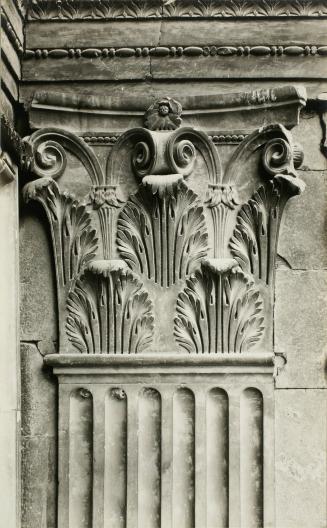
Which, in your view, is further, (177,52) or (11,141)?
(177,52)

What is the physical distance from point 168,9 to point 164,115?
79cm

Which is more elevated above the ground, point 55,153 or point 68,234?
point 55,153

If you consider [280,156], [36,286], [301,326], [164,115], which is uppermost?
[164,115]

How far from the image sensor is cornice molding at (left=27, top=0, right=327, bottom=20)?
6645 millimetres

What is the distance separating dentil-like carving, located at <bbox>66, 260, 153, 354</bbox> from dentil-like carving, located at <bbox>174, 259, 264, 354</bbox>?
0.26 m

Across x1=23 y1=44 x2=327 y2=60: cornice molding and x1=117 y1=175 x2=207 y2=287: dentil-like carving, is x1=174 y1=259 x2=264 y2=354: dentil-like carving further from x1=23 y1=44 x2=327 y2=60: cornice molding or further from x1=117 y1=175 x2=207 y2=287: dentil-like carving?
x1=23 y1=44 x2=327 y2=60: cornice molding

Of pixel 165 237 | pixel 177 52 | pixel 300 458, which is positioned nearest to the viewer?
pixel 300 458

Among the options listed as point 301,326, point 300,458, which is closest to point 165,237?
point 301,326

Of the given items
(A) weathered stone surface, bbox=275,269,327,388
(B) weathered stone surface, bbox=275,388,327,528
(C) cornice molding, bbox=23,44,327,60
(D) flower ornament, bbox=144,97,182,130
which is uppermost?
(C) cornice molding, bbox=23,44,327,60

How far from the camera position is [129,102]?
6.62 metres

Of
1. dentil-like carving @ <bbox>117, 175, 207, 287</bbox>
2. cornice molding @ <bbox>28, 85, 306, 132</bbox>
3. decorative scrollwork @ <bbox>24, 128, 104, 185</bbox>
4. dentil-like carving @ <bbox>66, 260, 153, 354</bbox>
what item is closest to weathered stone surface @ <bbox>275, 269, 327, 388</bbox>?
dentil-like carving @ <bbox>117, 175, 207, 287</bbox>

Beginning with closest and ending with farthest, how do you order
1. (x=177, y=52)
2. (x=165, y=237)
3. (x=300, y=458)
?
(x=300, y=458)
(x=165, y=237)
(x=177, y=52)

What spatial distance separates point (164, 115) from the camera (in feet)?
21.6

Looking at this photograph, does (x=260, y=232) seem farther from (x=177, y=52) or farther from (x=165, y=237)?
(x=177, y=52)
